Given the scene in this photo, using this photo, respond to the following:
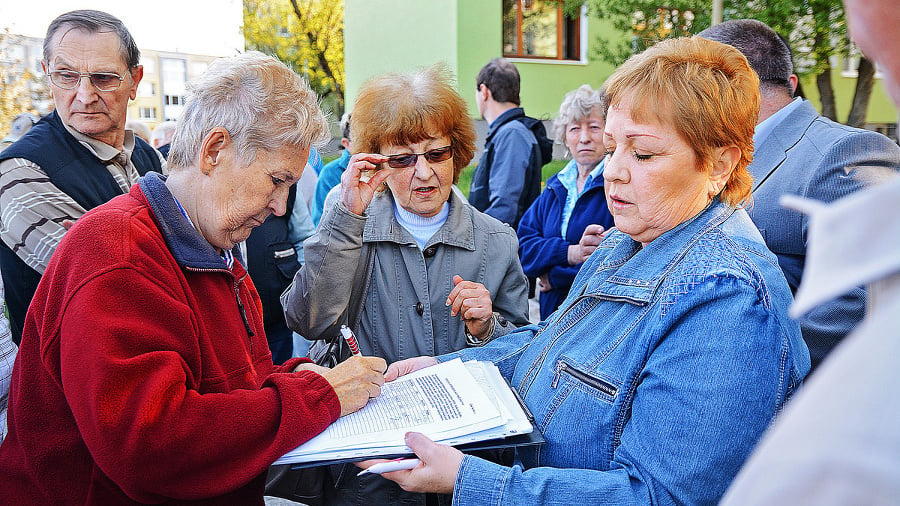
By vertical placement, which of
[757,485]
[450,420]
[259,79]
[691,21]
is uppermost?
[691,21]

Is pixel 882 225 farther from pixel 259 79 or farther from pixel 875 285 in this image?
pixel 259 79

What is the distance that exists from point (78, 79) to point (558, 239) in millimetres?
2375

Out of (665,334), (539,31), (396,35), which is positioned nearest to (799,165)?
(665,334)

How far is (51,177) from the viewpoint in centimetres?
261

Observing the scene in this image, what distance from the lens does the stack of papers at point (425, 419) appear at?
1578mm

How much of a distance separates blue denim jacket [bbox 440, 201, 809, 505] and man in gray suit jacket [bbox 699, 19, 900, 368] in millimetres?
804

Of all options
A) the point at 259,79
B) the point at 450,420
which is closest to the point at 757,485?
the point at 450,420

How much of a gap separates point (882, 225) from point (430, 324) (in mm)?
1971

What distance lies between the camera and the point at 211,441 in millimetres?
1494

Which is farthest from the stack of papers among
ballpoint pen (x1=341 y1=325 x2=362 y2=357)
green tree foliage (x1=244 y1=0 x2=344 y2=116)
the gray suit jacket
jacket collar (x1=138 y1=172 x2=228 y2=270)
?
green tree foliage (x1=244 y1=0 x2=344 y2=116)

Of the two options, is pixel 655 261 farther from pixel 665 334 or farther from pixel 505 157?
pixel 505 157

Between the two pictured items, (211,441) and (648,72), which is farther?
(648,72)

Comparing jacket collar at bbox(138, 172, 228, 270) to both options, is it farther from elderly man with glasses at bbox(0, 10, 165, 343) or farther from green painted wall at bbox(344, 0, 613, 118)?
green painted wall at bbox(344, 0, 613, 118)

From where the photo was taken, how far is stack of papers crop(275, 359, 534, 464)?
62.1 inches
